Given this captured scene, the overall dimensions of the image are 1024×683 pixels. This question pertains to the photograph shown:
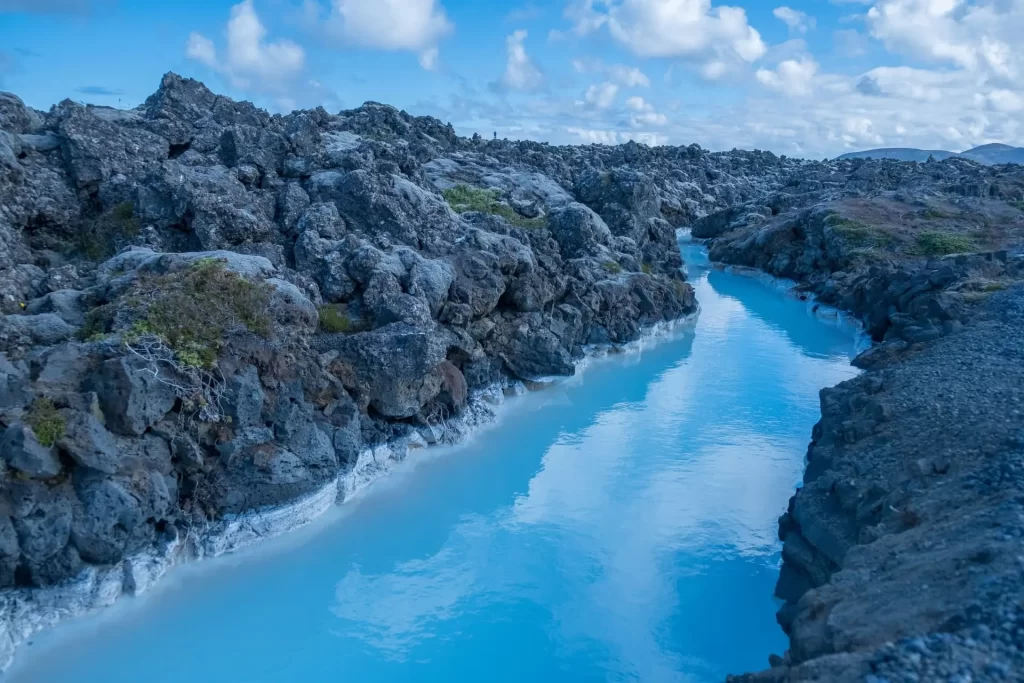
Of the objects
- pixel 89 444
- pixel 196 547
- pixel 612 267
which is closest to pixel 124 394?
pixel 89 444

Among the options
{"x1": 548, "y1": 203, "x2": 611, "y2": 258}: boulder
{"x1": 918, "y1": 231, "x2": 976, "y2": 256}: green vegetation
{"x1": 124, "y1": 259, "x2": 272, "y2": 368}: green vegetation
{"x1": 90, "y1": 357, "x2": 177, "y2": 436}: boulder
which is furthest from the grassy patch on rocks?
{"x1": 90, "y1": 357, "x2": 177, "y2": 436}: boulder

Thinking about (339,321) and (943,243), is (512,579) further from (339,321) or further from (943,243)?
(943,243)

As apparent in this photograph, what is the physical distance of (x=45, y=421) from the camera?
50.3 feet

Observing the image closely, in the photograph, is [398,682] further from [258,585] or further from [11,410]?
[11,410]

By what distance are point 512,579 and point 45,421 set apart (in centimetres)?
1065

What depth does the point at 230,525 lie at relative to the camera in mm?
17953

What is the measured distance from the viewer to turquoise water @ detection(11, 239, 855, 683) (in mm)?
14773

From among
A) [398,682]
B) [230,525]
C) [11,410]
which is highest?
[11,410]

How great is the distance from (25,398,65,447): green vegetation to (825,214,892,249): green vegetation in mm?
52852

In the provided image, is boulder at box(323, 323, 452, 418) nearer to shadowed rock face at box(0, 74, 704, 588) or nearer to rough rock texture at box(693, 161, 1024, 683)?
shadowed rock face at box(0, 74, 704, 588)

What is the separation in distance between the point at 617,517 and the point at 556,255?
674 inches

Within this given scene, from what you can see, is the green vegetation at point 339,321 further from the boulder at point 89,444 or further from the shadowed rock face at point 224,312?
the boulder at point 89,444

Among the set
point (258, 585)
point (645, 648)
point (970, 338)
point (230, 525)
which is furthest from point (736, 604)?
point (970, 338)

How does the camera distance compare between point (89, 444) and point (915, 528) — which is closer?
point (915, 528)
